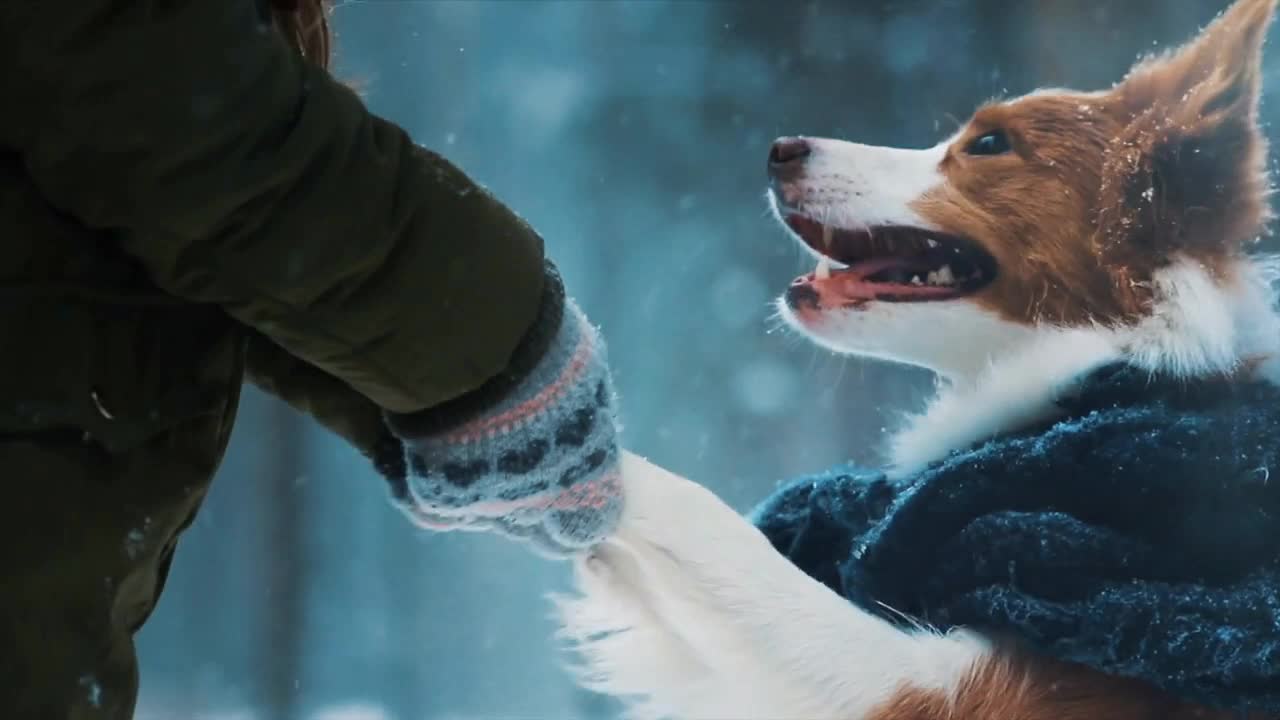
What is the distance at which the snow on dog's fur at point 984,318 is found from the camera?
983mm

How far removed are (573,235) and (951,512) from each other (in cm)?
59

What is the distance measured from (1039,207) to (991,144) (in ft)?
0.29

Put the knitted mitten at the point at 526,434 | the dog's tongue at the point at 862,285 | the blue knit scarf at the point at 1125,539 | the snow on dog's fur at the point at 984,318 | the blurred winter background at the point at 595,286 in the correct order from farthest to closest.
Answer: the blurred winter background at the point at 595,286 < the dog's tongue at the point at 862,285 < the snow on dog's fur at the point at 984,318 < the blue knit scarf at the point at 1125,539 < the knitted mitten at the point at 526,434

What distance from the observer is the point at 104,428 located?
46cm

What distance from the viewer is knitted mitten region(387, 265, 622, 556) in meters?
0.57

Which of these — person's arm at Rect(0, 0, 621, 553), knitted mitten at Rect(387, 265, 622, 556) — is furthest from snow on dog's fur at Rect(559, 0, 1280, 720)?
person's arm at Rect(0, 0, 621, 553)

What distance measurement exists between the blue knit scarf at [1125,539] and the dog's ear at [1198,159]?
131mm

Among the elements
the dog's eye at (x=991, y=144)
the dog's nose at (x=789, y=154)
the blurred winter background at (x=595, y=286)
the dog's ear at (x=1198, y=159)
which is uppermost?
the dog's ear at (x=1198, y=159)

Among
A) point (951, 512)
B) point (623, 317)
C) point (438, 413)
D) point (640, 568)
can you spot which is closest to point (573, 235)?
point (623, 317)

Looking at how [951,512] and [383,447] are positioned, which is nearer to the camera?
[383,447]

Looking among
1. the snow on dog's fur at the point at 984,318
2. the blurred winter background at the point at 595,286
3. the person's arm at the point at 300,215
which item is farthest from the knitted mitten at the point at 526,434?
the blurred winter background at the point at 595,286

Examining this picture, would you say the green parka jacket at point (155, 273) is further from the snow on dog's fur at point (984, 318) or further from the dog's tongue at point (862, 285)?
the dog's tongue at point (862, 285)

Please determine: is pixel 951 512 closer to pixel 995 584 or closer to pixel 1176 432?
pixel 995 584

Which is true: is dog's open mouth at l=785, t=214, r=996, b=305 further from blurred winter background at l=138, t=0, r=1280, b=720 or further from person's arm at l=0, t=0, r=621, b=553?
person's arm at l=0, t=0, r=621, b=553
